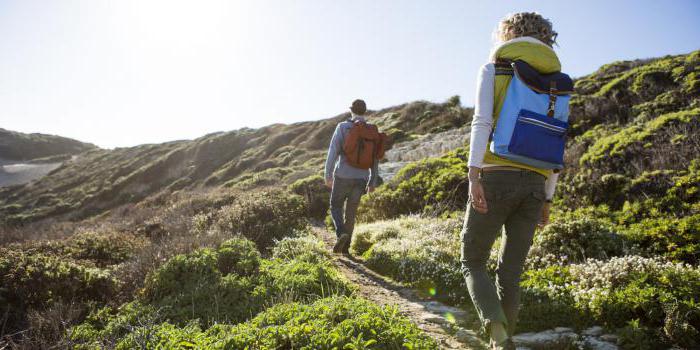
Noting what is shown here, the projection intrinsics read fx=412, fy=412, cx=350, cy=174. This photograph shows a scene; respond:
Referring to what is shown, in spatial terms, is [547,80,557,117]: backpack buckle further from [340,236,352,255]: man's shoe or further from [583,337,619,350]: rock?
[340,236,352,255]: man's shoe

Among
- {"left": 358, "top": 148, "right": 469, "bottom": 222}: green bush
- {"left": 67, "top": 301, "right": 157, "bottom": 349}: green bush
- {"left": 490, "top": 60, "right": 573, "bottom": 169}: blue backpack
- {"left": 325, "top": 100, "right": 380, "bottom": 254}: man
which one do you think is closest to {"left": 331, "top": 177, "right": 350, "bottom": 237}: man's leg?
{"left": 325, "top": 100, "right": 380, "bottom": 254}: man

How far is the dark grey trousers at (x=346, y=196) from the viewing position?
682 cm

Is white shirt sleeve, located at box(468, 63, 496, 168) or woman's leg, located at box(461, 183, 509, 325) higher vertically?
white shirt sleeve, located at box(468, 63, 496, 168)

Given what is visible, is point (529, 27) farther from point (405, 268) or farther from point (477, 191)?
point (405, 268)

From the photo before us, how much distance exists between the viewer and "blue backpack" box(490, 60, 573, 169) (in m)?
2.68

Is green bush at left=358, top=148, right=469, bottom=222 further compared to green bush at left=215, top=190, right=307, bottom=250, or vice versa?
green bush at left=358, top=148, right=469, bottom=222

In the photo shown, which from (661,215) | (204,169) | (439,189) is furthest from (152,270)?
(204,169)

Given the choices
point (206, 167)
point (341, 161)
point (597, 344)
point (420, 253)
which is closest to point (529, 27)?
point (597, 344)

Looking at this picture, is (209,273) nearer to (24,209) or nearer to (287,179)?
(287,179)

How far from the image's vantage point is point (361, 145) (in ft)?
21.7

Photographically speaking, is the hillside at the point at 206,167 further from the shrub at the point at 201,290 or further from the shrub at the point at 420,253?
the shrub at the point at 201,290

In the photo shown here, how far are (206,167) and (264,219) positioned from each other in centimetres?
2237

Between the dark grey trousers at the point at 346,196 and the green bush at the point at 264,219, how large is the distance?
5.29 ft

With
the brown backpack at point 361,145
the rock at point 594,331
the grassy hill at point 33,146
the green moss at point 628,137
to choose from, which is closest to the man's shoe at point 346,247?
the brown backpack at point 361,145
